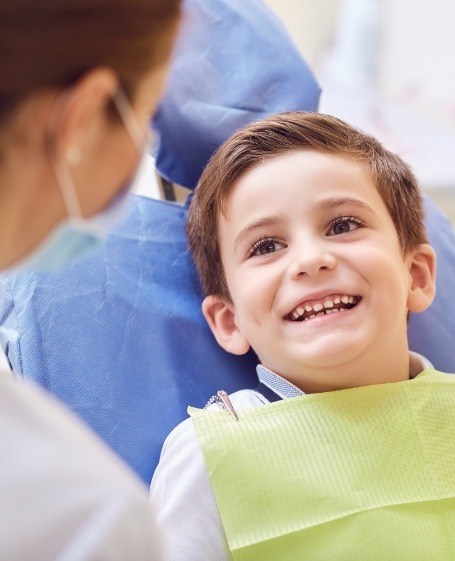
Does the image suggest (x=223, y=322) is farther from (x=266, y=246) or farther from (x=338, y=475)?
(x=338, y=475)

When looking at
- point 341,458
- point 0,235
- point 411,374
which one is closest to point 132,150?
point 0,235

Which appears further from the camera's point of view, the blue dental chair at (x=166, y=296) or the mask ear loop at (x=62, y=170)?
the blue dental chair at (x=166, y=296)

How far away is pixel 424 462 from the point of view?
1346 millimetres

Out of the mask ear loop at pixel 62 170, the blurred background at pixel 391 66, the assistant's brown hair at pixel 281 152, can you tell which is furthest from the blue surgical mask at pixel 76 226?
the blurred background at pixel 391 66

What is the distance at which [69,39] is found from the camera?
0.75 m

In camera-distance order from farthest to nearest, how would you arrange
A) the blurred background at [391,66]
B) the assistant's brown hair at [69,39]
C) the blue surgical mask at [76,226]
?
the blurred background at [391,66] < the blue surgical mask at [76,226] < the assistant's brown hair at [69,39]

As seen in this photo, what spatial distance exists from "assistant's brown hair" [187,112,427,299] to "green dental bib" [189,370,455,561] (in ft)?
0.83

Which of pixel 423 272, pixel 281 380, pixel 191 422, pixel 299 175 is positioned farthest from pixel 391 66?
pixel 191 422

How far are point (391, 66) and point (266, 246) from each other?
1882mm

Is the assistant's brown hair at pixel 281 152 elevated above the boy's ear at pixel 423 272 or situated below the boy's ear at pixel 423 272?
above

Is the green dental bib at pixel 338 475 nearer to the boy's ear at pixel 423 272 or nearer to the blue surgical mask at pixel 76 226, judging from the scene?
the boy's ear at pixel 423 272

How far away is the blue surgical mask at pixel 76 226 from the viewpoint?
32.9 inches

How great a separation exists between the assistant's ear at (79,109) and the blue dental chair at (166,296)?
69 cm

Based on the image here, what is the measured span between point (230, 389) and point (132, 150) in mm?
719
